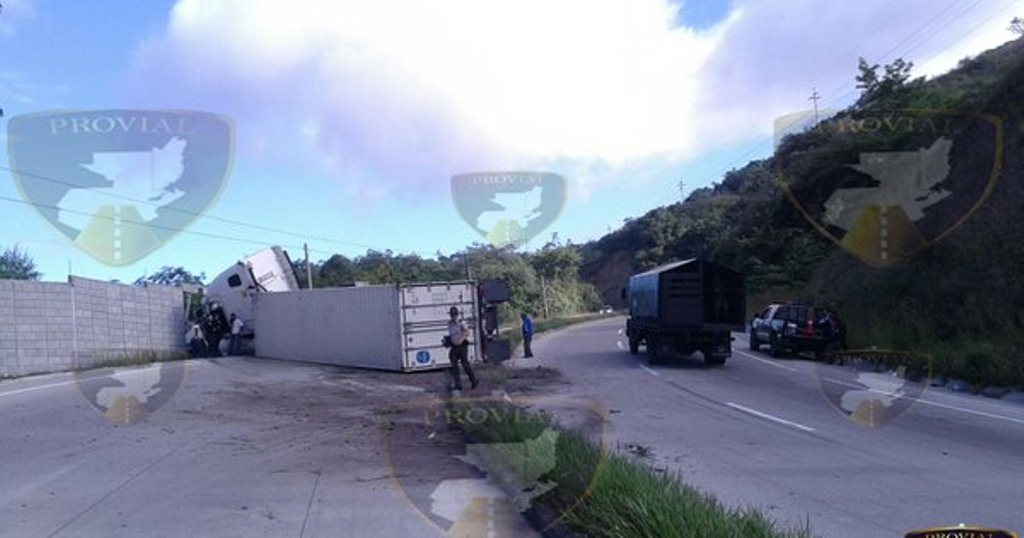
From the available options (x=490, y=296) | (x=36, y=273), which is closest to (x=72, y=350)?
(x=490, y=296)

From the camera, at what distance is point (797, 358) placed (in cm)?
3067

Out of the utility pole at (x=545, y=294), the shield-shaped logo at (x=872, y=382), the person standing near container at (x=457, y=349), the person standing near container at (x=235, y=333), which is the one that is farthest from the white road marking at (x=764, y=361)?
the utility pole at (x=545, y=294)

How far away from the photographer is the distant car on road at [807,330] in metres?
29.4

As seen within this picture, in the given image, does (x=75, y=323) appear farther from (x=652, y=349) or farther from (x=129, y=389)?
(x=652, y=349)

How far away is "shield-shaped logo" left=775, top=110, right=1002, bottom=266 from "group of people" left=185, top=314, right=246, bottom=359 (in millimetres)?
23007

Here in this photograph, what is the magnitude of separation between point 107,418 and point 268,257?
18.3 metres

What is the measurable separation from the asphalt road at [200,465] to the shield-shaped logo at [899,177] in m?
20.7

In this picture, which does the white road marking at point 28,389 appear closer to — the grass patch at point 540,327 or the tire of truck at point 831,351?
the grass patch at point 540,327

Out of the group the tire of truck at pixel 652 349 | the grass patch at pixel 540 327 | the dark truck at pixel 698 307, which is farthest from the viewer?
the grass patch at pixel 540 327

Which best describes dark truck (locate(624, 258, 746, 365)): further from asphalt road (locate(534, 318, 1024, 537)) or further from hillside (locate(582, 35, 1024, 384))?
hillside (locate(582, 35, 1024, 384))

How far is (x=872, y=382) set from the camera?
2222 cm

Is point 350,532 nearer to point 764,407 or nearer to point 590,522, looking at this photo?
point 590,522

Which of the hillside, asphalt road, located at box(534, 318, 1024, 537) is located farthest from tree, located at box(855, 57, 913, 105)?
asphalt road, located at box(534, 318, 1024, 537)

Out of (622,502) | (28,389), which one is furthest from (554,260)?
(622,502)
